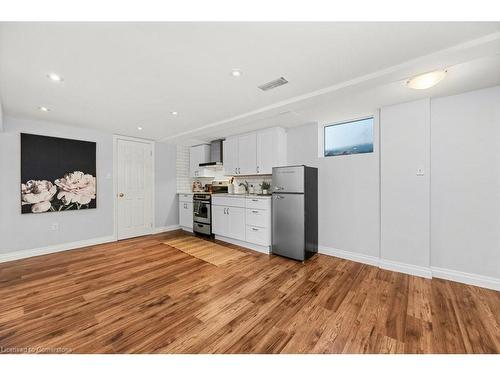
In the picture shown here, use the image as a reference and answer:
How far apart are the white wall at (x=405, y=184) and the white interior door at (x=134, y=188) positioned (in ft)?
15.9

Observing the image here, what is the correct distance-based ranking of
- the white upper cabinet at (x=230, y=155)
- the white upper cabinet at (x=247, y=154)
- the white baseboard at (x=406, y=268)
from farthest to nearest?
the white upper cabinet at (x=230, y=155), the white upper cabinet at (x=247, y=154), the white baseboard at (x=406, y=268)

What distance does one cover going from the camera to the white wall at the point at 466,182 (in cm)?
231

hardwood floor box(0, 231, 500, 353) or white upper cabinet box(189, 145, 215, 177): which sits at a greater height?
white upper cabinet box(189, 145, 215, 177)

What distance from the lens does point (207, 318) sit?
180cm

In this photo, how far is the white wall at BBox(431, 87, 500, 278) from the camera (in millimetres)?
2307

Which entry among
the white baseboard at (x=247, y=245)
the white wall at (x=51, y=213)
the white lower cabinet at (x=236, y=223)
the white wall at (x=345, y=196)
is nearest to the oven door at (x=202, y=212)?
the white baseboard at (x=247, y=245)

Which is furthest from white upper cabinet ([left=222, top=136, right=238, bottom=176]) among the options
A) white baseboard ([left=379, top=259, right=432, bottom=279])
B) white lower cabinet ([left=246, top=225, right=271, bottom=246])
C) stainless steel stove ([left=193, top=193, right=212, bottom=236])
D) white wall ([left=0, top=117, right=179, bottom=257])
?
white baseboard ([left=379, top=259, right=432, bottom=279])

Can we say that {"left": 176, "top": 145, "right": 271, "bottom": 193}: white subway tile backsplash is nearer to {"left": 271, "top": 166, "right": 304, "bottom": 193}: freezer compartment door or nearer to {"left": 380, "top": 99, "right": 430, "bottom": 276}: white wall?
{"left": 271, "top": 166, "right": 304, "bottom": 193}: freezer compartment door

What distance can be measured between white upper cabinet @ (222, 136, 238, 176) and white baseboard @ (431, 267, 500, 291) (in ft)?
11.7

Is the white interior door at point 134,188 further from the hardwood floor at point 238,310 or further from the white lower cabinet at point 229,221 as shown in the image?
the white lower cabinet at point 229,221

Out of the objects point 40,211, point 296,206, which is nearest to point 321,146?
point 296,206

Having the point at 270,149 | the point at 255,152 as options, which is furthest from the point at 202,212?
the point at 270,149

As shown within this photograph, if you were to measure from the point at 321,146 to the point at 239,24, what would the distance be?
8.71 feet

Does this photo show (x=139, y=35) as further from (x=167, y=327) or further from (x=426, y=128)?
(x=426, y=128)
